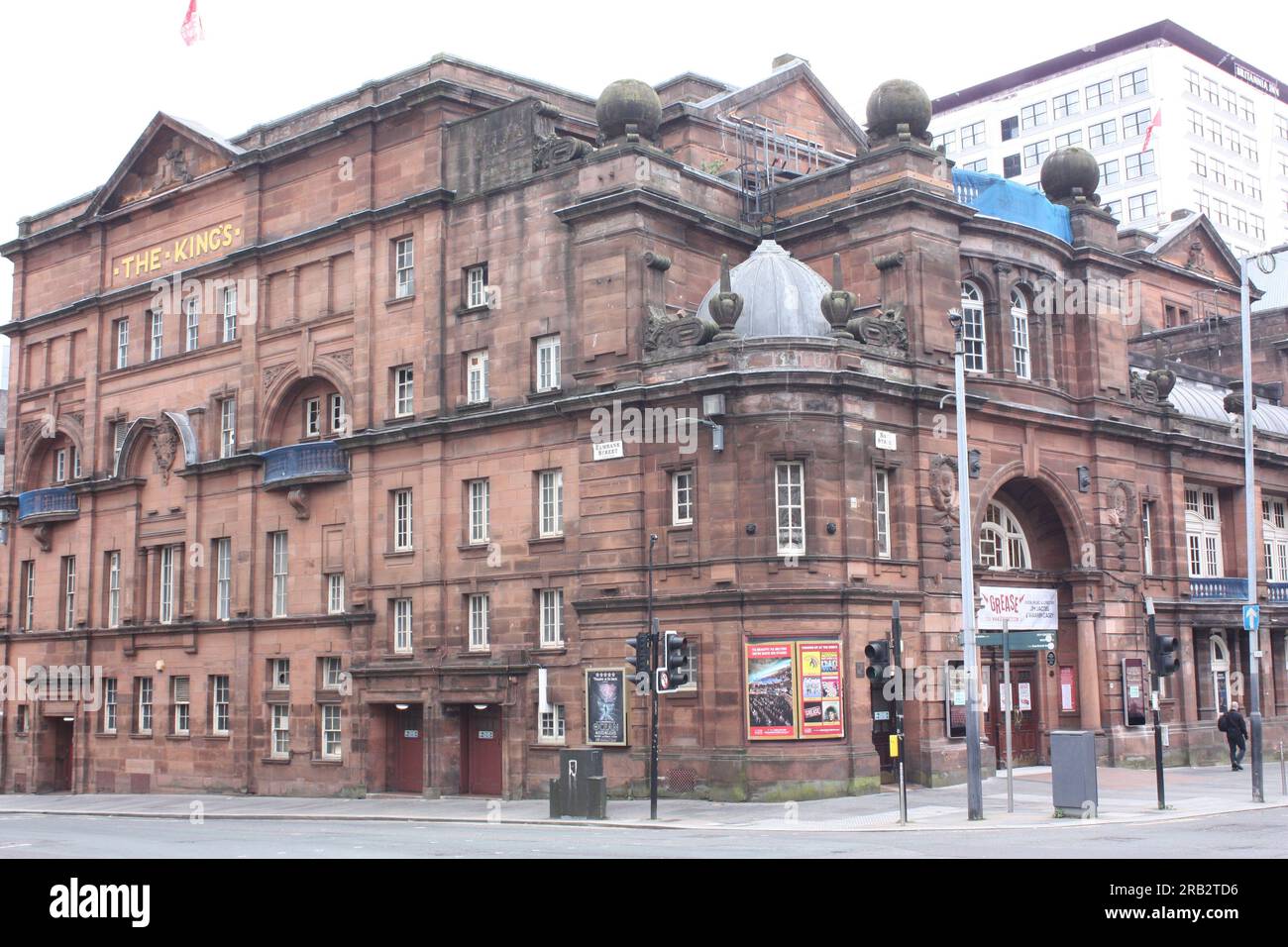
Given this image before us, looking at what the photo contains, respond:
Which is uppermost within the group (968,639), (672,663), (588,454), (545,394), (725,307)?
(725,307)

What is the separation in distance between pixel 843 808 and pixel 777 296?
12142 millimetres

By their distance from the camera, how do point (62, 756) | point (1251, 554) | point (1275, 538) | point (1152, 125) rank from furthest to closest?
1. point (1152, 125)
2. point (62, 756)
3. point (1275, 538)
4. point (1251, 554)

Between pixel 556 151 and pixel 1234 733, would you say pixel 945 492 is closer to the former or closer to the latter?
pixel 1234 733

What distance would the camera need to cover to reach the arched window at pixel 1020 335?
128ft

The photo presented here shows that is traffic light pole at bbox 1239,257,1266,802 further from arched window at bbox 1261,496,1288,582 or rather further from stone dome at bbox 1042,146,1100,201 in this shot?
arched window at bbox 1261,496,1288,582

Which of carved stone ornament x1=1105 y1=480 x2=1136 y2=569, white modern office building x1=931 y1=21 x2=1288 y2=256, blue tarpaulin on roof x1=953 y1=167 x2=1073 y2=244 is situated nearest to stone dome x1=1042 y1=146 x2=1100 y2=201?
blue tarpaulin on roof x1=953 y1=167 x2=1073 y2=244

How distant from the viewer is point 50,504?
51.4m

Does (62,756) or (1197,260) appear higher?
(1197,260)

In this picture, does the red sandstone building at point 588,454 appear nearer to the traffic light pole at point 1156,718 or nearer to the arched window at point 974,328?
the arched window at point 974,328

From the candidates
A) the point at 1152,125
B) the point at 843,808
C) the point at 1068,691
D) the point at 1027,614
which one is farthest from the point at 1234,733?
the point at 1152,125

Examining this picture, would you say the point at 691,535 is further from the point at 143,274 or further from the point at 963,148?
the point at 963,148

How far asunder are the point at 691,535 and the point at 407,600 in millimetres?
10083

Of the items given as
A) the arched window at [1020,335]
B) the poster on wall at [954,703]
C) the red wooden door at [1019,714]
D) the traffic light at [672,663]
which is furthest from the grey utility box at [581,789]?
the arched window at [1020,335]

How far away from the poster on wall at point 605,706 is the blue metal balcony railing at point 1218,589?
18993 mm
